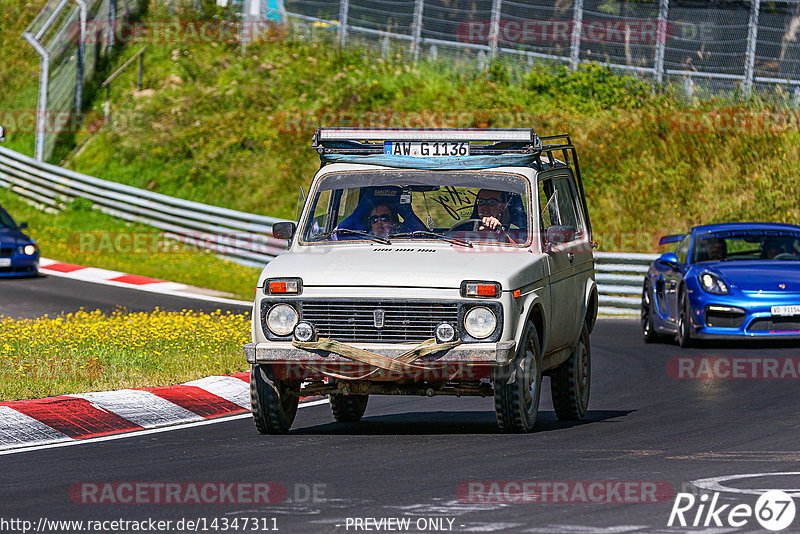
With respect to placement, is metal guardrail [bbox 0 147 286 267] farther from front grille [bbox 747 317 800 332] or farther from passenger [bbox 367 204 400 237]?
passenger [bbox 367 204 400 237]

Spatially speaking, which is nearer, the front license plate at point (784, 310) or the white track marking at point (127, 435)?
the white track marking at point (127, 435)

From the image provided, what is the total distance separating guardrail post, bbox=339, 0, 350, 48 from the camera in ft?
120

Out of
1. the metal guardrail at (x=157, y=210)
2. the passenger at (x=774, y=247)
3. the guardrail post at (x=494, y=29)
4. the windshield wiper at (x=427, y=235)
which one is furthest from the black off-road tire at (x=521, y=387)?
the guardrail post at (x=494, y=29)

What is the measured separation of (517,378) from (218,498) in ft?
9.53

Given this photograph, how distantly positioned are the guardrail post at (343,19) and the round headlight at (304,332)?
27.7 metres

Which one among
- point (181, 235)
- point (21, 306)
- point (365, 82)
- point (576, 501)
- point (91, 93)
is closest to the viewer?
point (576, 501)

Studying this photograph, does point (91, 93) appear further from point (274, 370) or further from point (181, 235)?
point (274, 370)

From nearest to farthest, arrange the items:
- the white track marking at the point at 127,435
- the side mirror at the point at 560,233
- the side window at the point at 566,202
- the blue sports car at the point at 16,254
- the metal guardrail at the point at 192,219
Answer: the white track marking at the point at 127,435 → the side mirror at the point at 560,233 → the side window at the point at 566,202 → the metal guardrail at the point at 192,219 → the blue sports car at the point at 16,254

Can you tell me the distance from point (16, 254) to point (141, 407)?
14804 millimetres

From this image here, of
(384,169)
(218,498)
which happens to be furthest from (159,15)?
(218,498)

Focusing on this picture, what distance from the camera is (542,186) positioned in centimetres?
1116

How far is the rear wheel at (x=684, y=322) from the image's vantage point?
17.2 m

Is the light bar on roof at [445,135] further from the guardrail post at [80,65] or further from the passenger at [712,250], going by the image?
the guardrail post at [80,65]

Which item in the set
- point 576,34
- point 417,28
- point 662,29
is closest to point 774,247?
point 662,29
